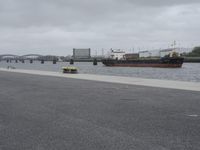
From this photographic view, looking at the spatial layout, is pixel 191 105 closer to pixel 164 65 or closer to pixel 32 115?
pixel 32 115

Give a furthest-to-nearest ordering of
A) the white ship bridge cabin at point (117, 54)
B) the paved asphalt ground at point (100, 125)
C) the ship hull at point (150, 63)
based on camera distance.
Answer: the white ship bridge cabin at point (117, 54)
the ship hull at point (150, 63)
the paved asphalt ground at point (100, 125)

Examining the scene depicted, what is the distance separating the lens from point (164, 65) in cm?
8294

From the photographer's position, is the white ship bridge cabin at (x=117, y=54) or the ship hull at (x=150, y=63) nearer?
the ship hull at (x=150, y=63)

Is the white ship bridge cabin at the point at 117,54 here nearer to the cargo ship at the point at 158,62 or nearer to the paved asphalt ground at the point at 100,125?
the cargo ship at the point at 158,62

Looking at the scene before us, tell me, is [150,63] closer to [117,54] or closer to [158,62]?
[158,62]

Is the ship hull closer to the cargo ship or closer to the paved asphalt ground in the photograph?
the cargo ship

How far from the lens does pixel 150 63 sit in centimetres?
8975

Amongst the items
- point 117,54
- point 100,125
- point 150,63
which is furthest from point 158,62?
point 100,125

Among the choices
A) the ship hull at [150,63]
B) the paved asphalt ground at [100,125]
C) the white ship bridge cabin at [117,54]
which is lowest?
the ship hull at [150,63]

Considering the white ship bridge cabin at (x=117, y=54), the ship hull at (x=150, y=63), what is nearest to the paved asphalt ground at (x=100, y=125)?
the ship hull at (x=150, y=63)

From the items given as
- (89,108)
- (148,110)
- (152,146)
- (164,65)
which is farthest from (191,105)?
(164,65)

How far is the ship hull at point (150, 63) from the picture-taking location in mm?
82688

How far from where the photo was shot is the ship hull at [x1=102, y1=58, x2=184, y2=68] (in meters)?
82.7

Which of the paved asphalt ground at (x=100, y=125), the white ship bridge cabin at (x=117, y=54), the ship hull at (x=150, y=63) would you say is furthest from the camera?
the white ship bridge cabin at (x=117, y=54)
